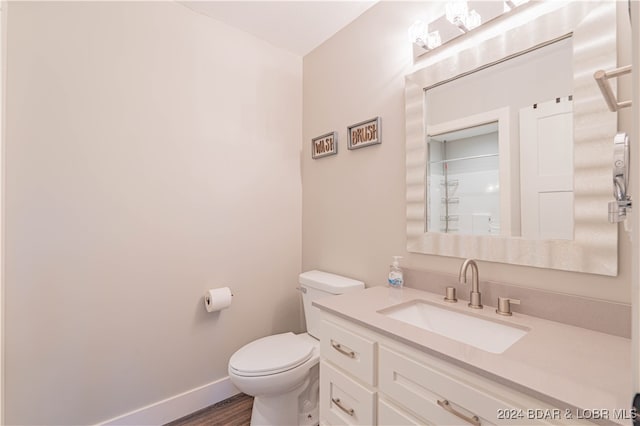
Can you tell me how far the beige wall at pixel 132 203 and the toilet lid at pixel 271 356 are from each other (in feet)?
1.28

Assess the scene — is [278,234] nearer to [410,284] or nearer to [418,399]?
[410,284]

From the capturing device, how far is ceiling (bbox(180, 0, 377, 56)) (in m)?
1.66

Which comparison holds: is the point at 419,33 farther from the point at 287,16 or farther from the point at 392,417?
the point at 392,417

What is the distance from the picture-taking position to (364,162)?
5.59 ft

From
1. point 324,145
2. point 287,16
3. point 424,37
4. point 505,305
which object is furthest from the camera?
point 324,145

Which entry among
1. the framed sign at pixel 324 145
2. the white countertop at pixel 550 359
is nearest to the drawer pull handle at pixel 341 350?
the white countertop at pixel 550 359

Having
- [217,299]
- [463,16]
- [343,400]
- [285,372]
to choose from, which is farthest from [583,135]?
[217,299]

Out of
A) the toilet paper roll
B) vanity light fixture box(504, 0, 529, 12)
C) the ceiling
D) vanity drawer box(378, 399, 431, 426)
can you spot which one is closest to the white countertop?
vanity drawer box(378, 399, 431, 426)

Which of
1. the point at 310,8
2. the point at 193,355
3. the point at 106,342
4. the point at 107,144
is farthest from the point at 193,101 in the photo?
the point at 193,355

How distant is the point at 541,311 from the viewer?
1.02 metres

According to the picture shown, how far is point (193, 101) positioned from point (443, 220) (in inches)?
62.6

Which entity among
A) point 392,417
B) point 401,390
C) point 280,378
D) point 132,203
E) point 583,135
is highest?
point 583,135

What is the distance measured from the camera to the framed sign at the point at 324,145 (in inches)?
74.0

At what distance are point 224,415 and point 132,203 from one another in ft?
4.41
